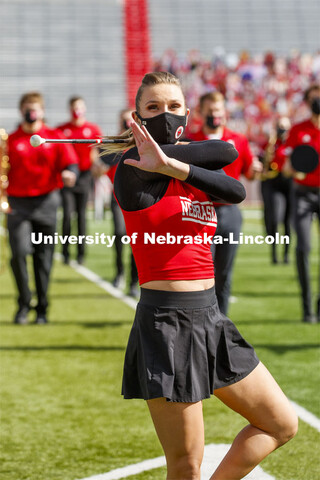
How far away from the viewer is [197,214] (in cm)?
253

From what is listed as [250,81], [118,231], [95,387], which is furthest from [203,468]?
[250,81]

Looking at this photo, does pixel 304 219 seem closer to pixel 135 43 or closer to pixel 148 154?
pixel 148 154

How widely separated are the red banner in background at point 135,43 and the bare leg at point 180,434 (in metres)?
30.6

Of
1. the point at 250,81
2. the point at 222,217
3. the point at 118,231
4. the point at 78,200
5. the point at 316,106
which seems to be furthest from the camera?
the point at 250,81

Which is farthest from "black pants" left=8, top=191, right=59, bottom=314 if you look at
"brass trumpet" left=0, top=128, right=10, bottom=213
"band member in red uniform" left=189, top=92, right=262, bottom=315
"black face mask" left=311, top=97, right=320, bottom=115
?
"black face mask" left=311, top=97, right=320, bottom=115

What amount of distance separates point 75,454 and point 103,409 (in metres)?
0.77

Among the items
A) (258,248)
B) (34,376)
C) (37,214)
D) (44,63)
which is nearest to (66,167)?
(37,214)

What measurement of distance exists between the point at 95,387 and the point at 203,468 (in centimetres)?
168

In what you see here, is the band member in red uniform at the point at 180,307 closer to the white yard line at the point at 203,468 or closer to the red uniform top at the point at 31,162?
the white yard line at the point at 203,468

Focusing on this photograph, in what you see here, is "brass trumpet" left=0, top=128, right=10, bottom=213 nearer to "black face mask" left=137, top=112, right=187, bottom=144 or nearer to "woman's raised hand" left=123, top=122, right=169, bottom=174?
"black face mask" left=137, top=112, right=187, bottom=144

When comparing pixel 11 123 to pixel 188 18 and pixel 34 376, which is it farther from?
pixel 34 376

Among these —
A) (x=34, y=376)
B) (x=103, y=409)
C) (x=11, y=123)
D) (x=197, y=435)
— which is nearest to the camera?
(x=197, y=435)

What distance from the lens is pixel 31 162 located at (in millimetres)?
6773

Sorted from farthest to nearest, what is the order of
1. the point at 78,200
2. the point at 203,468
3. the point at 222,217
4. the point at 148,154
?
the point at 78,200
the point at 222,217
the point at 203,468
the point at 148,154
